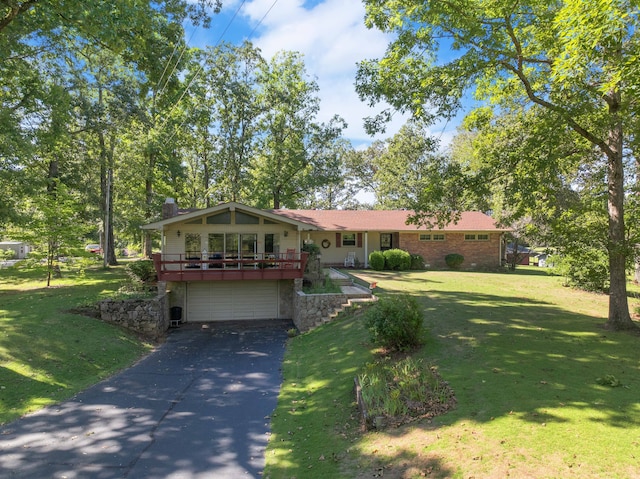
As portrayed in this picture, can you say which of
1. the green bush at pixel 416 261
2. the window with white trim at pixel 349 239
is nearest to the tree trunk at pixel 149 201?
the window with white trim at pixel 349 239

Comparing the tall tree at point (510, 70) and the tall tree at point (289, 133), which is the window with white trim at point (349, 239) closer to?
the tall tree at point (289, 133)

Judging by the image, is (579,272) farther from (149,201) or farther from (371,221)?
(149,201)

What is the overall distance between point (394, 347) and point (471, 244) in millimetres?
20130

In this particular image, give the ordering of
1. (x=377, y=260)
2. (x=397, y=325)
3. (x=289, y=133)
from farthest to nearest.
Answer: (x=289, y=133) → (x=377, y=260) → (x=397, y=325)

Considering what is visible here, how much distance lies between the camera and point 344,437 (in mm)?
5848

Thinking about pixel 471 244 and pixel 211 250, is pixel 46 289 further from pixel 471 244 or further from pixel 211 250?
pixel 471 244

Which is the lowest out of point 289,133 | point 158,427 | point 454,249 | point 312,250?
point 158,427

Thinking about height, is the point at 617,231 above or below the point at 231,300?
above

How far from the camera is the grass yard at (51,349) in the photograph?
8273mm

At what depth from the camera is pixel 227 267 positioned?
17688 millimetres

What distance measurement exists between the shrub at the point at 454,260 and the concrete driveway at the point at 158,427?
18.6m

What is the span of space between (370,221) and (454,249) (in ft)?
20.5

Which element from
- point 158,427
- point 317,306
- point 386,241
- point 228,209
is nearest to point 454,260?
point 386,241

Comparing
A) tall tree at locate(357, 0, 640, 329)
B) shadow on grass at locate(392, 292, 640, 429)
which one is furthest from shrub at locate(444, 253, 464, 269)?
tall tree at locate(357, 0, 640, 329)
